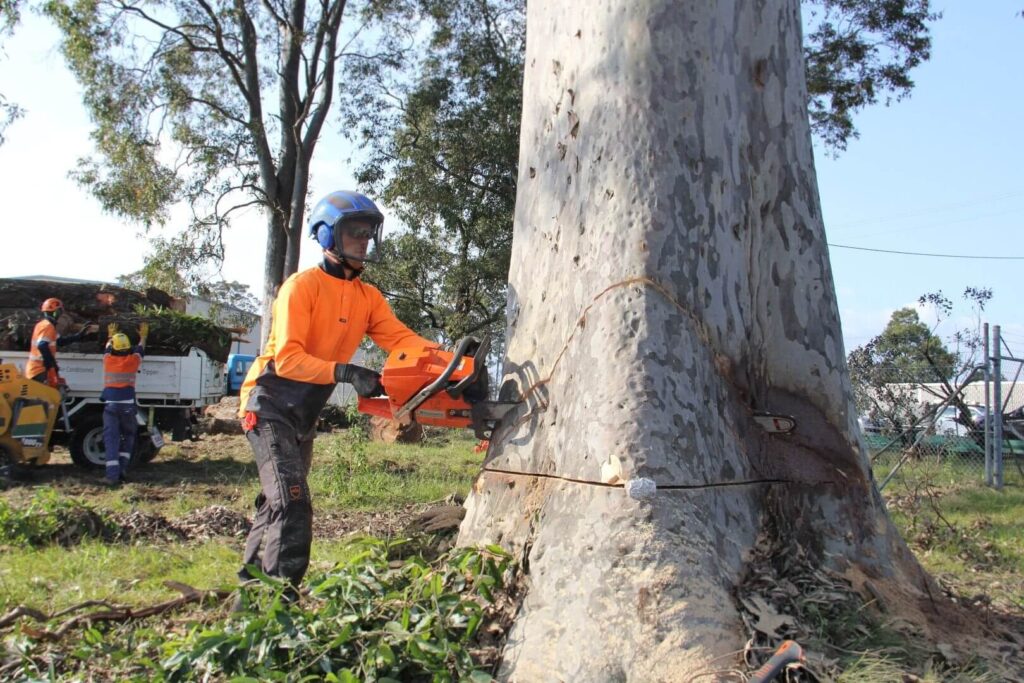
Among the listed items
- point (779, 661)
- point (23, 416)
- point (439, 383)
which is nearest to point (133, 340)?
point (23, 416)

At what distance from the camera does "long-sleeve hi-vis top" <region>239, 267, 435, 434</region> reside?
4.17m

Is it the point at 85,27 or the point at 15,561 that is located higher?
the point at 85,27

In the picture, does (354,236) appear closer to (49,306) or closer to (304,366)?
(304,366)

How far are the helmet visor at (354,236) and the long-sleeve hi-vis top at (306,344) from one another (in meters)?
0.15

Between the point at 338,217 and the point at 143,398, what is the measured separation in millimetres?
7883

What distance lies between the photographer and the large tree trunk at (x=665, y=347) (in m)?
3.20

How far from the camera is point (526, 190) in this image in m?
4.12

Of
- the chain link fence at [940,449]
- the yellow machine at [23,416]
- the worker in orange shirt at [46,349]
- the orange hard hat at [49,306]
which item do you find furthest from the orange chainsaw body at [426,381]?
the orange hard hat at [49,306]

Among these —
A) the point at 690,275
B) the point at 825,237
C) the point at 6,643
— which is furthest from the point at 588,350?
the point at 6,643

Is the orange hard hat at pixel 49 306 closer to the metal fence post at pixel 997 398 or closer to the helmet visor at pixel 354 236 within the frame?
the helmet visor at pixel 354 236

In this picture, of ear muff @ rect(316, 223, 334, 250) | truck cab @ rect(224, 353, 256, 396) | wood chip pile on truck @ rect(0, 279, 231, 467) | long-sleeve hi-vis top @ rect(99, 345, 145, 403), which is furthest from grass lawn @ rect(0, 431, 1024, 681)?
truck cab @ rect(224, 353, 256, 396)

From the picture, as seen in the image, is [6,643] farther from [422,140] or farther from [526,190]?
[422,140]

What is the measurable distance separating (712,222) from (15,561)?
4874mm

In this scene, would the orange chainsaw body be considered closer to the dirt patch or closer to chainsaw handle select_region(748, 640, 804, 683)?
chainsaw handle select_region(748, 640, 804, 683)
